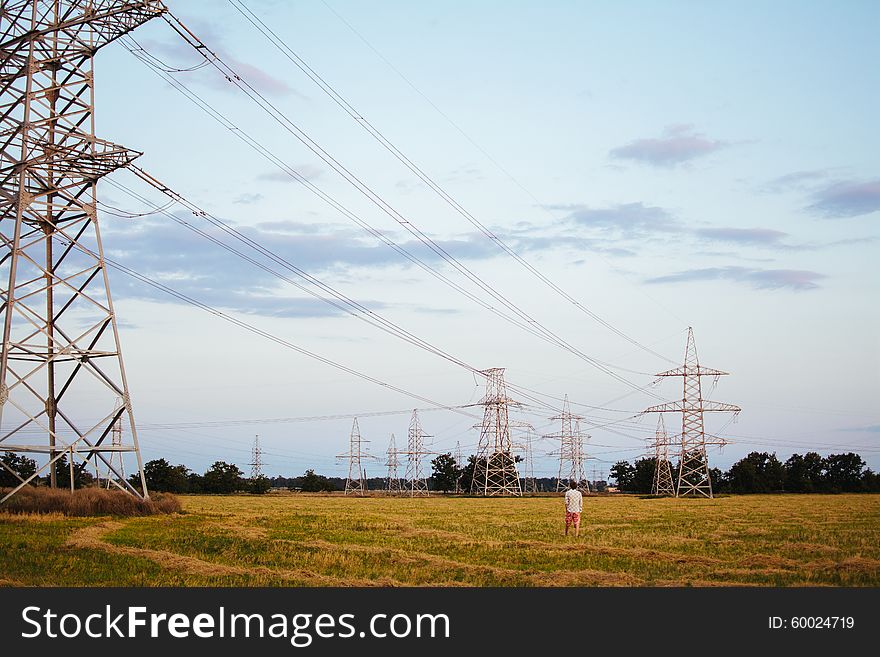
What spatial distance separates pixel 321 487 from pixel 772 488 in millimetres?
63871

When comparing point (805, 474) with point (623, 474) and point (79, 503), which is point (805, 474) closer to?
point (623, 474)

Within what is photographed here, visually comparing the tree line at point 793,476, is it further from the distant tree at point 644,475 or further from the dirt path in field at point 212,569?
the dirt path in field at point 212,569

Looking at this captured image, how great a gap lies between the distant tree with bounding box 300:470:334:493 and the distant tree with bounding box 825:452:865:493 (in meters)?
70.4

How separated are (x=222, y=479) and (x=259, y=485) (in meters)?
5.31

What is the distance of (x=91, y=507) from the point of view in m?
30.6

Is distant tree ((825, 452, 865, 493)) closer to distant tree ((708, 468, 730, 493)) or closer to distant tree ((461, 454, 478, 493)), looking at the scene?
distant tree ((708, 468, 730, 493))

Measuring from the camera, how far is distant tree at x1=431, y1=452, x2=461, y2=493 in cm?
13000

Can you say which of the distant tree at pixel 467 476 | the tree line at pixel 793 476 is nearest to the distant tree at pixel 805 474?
the tree line at pixel 793 476

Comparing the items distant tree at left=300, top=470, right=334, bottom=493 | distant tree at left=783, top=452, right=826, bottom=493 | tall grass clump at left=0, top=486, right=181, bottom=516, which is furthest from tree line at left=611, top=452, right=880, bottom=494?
tall grass clump at left=0, top=486, right=181, bottom=516

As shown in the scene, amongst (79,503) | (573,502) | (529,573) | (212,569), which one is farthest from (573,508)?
(79,503)

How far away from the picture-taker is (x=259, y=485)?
116m

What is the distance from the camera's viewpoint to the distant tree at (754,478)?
4392 inches
